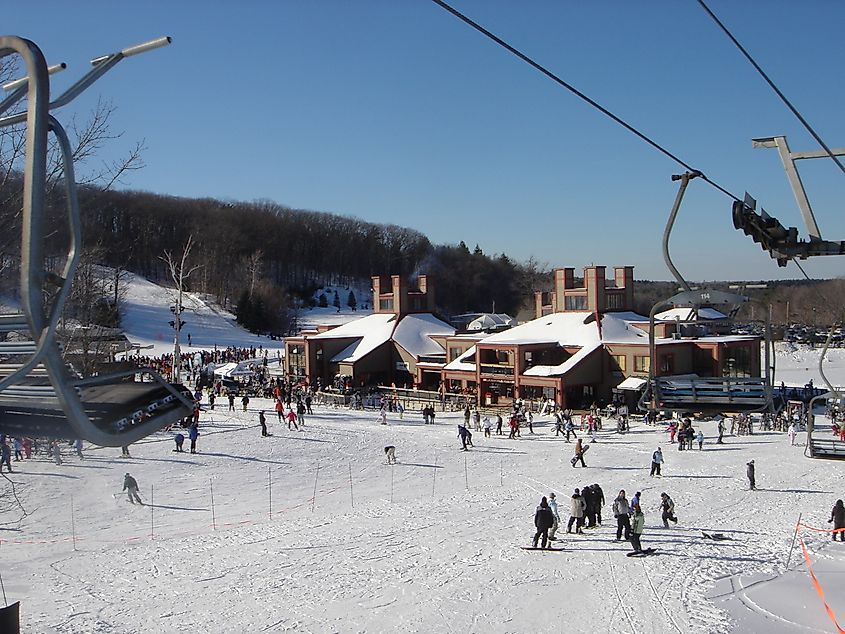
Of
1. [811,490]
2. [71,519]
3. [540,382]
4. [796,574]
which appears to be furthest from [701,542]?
[540,382]

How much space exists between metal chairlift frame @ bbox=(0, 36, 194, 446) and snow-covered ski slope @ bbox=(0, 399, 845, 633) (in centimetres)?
765

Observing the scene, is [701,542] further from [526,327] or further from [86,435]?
[526,327]

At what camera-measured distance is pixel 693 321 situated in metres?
8.95

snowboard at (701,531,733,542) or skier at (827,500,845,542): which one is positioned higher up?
skier at (827,500,845,542)

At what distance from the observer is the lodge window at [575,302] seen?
1626 inches

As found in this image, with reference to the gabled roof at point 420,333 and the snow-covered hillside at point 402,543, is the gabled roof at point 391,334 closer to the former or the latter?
the gabled roof at point 420,333

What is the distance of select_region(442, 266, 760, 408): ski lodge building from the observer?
3497cm

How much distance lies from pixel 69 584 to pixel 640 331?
32.2 metres

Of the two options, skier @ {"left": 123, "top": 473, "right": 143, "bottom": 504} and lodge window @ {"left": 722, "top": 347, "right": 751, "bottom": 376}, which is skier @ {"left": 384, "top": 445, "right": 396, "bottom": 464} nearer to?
skier @ {"left": 123, "top": 473, "right": 143, "bottom": 504}

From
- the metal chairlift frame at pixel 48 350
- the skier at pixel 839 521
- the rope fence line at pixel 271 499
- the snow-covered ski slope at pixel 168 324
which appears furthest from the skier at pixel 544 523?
the snow-covered ski slope at pixel 168 324

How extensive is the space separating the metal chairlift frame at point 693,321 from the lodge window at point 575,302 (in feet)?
102

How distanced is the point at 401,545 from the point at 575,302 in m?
29.8

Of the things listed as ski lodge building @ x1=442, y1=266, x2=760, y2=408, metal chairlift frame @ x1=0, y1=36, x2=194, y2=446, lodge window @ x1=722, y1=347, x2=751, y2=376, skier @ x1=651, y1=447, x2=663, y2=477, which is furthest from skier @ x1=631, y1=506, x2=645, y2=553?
lodge window @ x1=722, y1=347, x2=751, y2=376

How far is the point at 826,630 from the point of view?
10.0 meters
